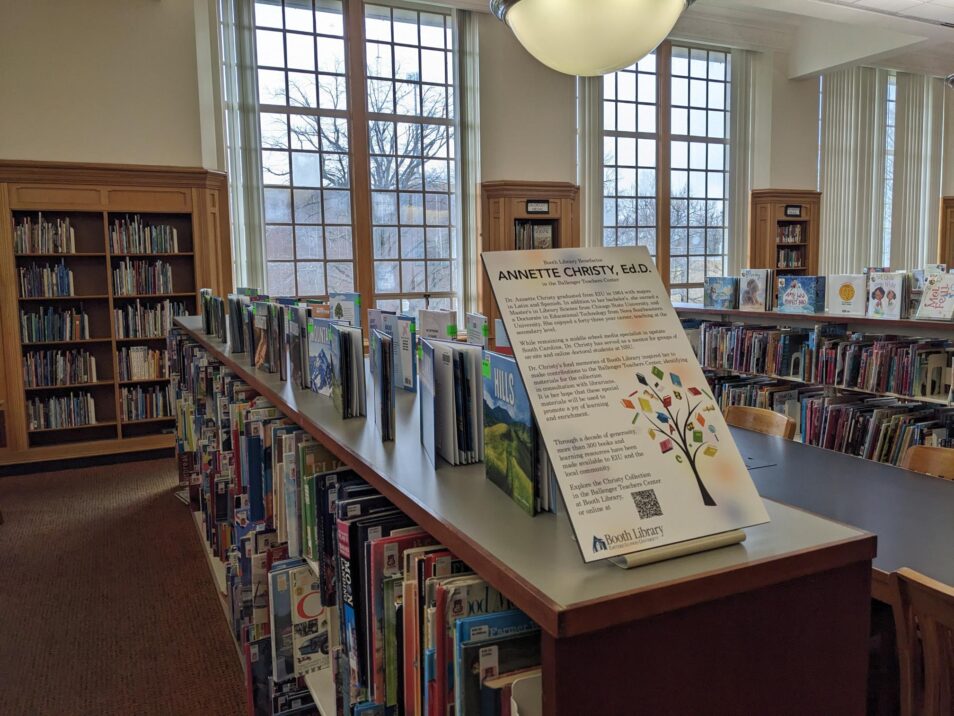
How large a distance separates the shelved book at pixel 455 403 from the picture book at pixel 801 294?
4376 mm

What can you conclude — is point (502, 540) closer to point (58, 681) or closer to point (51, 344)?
point (58, 681)

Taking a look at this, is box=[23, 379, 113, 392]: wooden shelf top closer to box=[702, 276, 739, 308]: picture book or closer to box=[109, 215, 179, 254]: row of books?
box=[109, 215, 179, 254]: row of books

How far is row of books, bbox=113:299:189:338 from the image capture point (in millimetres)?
6121

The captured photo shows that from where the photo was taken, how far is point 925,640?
1.44 metres

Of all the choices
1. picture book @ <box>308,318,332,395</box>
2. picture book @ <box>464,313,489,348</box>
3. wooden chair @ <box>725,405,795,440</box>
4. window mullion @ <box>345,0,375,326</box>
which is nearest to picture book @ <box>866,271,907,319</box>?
wooden chair @ <box>725,405,795,440</box>

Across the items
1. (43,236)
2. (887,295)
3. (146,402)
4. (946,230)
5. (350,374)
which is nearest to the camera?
(350,374)

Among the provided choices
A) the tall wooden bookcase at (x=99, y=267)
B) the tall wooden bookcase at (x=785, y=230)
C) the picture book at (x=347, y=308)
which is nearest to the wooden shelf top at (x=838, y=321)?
the picture book at (x=347, y=308)

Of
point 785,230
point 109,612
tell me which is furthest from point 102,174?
point 785,230

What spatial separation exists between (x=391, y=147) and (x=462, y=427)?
6835mm

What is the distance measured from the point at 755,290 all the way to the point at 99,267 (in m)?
5.48

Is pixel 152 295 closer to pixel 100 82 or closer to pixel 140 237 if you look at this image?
pixel 140 237

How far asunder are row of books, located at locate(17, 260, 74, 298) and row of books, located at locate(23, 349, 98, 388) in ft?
1.62

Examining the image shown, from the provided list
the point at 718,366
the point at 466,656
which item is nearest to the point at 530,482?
the point at 466,656

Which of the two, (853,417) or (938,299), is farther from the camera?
(853,417)
